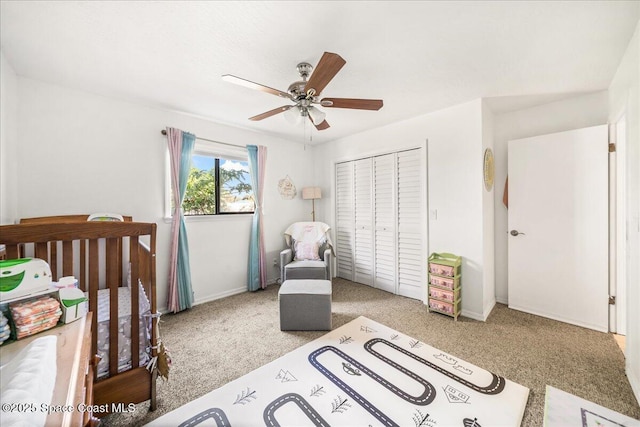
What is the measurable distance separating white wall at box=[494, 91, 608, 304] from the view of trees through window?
330cm

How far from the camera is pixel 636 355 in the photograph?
62.2 inches

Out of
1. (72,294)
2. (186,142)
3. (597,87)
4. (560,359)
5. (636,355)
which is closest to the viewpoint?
(72,294)

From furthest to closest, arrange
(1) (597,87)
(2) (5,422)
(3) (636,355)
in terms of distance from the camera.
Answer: (1) (597,87) → (3) (636,355) → (2) (5,422)

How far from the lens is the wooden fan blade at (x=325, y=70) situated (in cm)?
134

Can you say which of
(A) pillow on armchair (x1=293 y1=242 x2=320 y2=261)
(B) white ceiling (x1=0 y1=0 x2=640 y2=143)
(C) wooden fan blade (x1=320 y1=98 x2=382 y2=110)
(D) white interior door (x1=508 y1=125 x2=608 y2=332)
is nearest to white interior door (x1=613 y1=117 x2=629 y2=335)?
(D) white interior door (x1=508 y1=125 x2=608 y2=332)

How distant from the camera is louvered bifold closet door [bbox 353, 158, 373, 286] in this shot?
146 inches

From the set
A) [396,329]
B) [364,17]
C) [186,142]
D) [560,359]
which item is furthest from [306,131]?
[560,359]

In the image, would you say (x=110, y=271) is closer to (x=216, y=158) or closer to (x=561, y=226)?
(x=216, y=158)

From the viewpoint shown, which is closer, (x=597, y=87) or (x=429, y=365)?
(x=429, y=365)

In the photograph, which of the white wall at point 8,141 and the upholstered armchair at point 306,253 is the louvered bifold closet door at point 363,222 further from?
the white wall at point 8,141

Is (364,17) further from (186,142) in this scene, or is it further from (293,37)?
(186,142)

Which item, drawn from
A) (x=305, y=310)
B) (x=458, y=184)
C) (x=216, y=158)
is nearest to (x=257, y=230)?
(x=216, y=158)

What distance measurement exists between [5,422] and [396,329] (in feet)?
8.24

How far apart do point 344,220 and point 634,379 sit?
10.3 feet
